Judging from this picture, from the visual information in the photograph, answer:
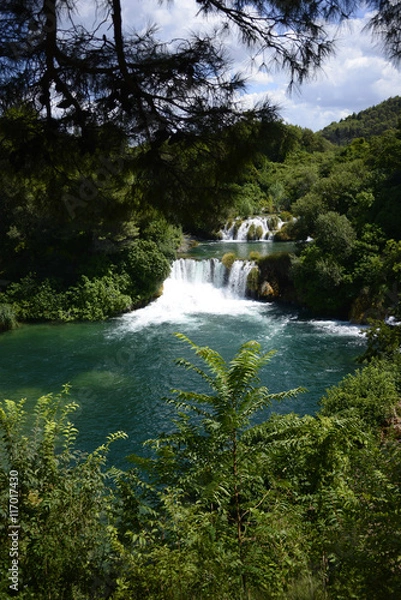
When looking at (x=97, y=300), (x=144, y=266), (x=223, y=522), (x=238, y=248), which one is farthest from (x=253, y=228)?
(x=223, y=522)

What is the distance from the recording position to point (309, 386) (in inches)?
462

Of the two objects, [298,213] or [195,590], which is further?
[298,213]

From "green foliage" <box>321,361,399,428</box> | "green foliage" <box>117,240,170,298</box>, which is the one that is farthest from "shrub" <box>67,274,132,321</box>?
"green foliage" <box>321,361,399,428</box>

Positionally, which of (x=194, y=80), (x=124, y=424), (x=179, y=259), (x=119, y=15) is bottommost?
(x=124, y=424)

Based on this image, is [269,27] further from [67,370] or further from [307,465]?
[67,370]

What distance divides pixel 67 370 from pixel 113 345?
2397mm

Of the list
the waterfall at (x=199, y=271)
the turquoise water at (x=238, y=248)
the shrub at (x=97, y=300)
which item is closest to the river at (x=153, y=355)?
the waterfall at (x=199, y=271)

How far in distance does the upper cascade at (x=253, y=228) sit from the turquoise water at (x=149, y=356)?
827 centimetres

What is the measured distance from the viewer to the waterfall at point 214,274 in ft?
68.7

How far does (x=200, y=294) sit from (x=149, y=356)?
7236mm

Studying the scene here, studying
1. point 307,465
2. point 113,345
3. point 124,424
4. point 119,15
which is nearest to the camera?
point 119,15

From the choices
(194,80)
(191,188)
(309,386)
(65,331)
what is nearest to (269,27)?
(194,80)

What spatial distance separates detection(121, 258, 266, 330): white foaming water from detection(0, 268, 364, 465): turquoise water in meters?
0.09

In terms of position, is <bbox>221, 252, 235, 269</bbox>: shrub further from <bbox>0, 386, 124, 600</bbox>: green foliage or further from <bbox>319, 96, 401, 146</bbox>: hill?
<bbox>319, 96, 401, 146</bbox>: hill
